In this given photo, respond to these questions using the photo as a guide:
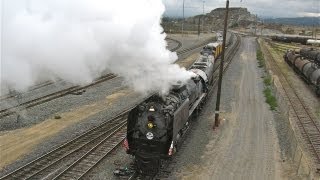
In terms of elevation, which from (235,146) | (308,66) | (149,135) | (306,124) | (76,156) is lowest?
(306,124)

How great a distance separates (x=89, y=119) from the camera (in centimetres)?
2645

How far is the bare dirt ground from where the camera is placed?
1903cm

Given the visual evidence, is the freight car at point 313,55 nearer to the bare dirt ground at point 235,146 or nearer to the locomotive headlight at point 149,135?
the bare dirt ground at point 235,146

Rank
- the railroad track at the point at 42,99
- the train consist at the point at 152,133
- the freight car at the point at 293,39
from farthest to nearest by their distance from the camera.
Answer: the freight car at the point at 293,39
the railroad track at the point at 42,99
the train consist at the point at 152,133

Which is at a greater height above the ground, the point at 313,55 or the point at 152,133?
the point at 152,133

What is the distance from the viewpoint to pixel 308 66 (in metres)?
44.2

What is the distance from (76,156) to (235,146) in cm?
887

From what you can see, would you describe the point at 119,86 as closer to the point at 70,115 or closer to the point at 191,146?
the point at 70,115

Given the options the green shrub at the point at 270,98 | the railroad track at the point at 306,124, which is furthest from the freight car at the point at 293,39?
the green shrub at the point at 270,98

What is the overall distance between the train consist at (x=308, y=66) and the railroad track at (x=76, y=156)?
72.7 ft

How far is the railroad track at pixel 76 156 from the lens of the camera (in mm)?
17656

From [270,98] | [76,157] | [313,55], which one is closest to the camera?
[76,157]

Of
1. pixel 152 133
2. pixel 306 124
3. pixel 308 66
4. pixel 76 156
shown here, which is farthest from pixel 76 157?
pixel 308 66

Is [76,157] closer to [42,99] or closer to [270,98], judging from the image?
[42,99]
